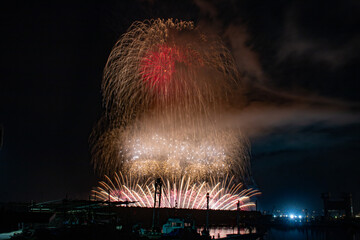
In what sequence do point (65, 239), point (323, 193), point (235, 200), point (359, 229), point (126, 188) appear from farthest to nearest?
point (323, 193), point (359, 229), point (235, 200), point (126, 188), point (65, 239)

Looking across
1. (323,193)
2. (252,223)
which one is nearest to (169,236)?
(252,223)

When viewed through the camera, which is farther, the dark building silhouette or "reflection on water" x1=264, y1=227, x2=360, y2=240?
the dark building silhouette

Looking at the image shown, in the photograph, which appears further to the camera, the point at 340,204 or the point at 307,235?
the point at 340,204

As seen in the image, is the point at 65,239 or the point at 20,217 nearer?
the point at 65,239

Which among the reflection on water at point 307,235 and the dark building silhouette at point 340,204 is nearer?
the reflection on water at point 307,235

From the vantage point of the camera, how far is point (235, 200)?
7038 cm

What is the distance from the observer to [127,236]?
29.2 metres

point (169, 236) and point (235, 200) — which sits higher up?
point (235, 200)

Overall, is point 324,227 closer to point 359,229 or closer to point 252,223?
point 359,229

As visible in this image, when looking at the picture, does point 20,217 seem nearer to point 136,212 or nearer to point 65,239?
point 65,239

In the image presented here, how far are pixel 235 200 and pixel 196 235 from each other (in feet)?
110

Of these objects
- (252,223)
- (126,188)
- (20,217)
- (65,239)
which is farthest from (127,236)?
(252,223)

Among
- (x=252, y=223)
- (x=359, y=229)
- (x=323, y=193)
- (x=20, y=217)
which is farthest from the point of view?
(x=323, y=193)

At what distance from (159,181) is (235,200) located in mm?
26118
